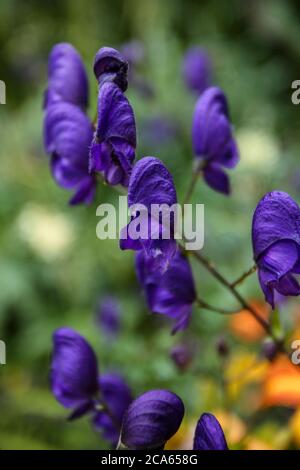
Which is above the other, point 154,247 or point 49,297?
point 154,247

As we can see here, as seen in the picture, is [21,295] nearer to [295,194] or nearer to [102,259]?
[102,259]

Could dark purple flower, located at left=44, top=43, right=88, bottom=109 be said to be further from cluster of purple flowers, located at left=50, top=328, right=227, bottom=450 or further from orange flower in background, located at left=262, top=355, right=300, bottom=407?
orange flower in background, located at left=262, top=355, right=300, bottom=407

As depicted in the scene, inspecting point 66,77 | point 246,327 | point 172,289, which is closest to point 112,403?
point 172,289

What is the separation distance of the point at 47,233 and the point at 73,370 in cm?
148

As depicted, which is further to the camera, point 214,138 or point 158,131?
point 158,131

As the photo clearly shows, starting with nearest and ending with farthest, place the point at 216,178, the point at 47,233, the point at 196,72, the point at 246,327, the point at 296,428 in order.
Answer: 1. the point at 216,178
2. the point at 296,428
3. the point at 246,327
4. the point at 196,72
5. the point at 47,233

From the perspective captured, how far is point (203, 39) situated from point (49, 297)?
1906mm

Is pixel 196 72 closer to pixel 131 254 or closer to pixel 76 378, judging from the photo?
pixel 131 254

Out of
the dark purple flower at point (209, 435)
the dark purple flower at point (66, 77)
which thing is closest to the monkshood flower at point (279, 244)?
the dark purple flower at point (209, 435)

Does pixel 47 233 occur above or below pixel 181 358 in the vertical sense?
above

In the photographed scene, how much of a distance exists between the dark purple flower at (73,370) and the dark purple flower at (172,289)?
0.35ft

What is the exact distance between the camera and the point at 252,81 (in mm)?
3646

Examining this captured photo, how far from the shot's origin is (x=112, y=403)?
3.43 ft

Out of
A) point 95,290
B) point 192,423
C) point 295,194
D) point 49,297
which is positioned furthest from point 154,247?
point 49,297
